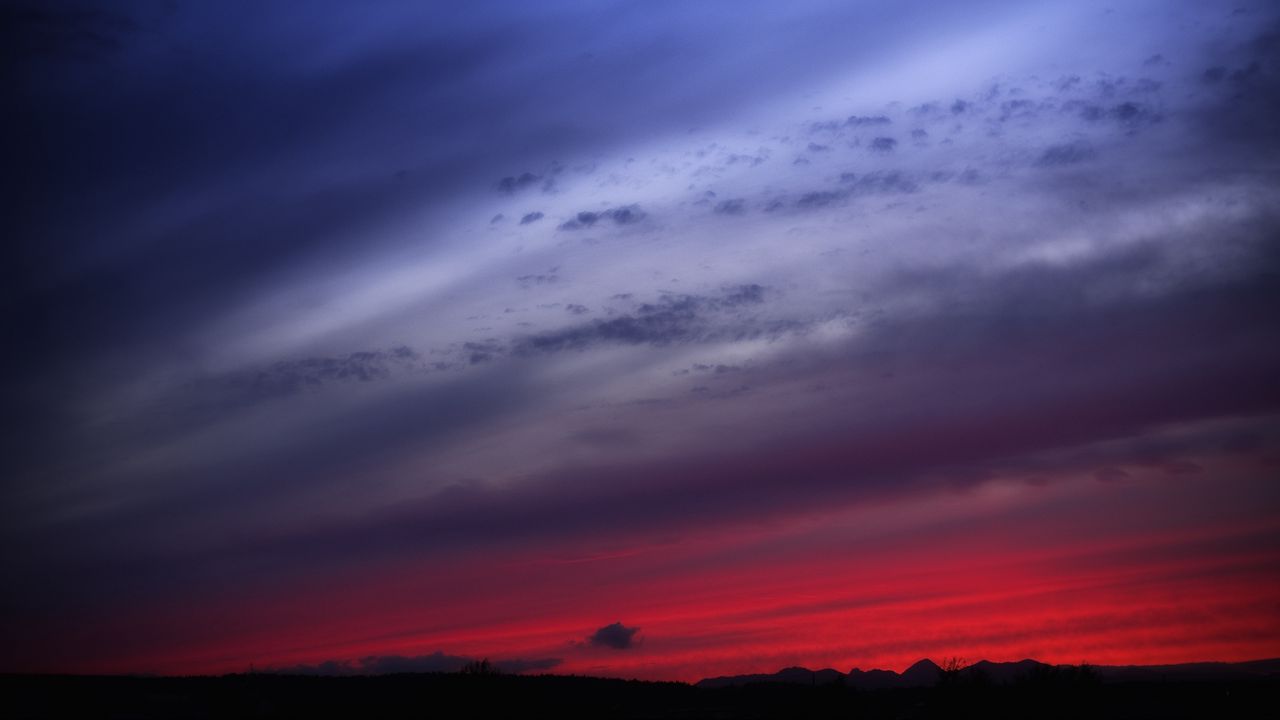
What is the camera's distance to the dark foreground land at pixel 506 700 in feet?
104

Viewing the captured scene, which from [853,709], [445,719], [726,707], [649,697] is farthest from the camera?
[649,697]

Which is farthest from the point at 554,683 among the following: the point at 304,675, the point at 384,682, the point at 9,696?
the point at 9,696

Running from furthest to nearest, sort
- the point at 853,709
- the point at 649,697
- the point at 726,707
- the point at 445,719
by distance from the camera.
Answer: the point at 649,697
the point at 726,707
the point at 853,709
the point at 445,719

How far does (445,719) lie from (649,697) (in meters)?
11.9

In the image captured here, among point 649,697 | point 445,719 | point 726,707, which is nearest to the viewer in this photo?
point 445,719

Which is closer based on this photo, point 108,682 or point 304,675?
point 108,682

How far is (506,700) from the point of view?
107ft

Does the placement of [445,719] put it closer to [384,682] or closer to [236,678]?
[384,682]

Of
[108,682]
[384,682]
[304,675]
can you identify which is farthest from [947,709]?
[108,682]

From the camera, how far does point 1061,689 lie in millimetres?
33625

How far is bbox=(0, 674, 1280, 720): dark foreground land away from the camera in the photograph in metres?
31.6

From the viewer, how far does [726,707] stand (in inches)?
1430

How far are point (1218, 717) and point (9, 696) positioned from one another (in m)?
37.1

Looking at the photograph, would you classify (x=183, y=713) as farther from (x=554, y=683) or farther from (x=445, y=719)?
(x=554, y=683)
